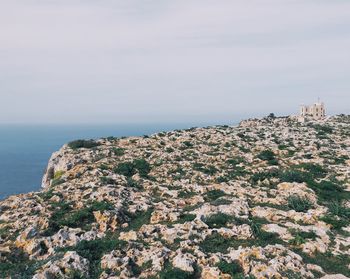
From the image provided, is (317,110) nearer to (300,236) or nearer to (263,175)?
(263,175)

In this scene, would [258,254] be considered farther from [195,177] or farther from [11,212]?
[11,212]

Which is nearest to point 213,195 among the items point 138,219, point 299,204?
point 299,204

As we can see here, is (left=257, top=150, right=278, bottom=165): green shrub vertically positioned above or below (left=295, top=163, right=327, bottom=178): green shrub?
above

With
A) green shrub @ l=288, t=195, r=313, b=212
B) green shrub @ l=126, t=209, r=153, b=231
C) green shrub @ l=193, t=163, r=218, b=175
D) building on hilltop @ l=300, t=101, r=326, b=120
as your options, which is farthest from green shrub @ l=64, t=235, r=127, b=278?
building on hilltop @ l=300, t=101, r=326, b=120

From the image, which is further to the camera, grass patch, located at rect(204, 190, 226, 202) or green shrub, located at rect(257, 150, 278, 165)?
green shrub, located at rect(257, 150, 278, 165)

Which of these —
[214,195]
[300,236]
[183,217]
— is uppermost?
[214,195]

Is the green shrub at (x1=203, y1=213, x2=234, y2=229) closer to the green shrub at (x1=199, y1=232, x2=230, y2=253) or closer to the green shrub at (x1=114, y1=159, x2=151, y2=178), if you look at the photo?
the green shrub at (x1=199, y1=232, x2=230, y2=253)
